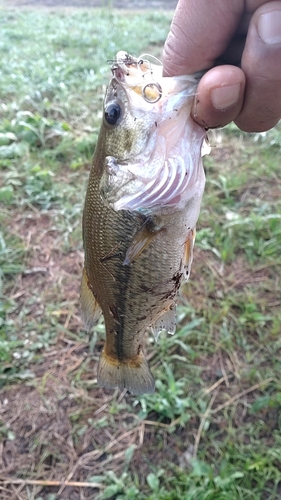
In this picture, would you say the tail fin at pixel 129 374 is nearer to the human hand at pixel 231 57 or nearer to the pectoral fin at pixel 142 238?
the pectoral fin at pixel 142 238

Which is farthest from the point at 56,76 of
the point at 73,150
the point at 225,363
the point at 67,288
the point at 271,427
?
the point at 271,427

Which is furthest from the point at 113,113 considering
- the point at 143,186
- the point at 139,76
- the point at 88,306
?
the point at 88,306

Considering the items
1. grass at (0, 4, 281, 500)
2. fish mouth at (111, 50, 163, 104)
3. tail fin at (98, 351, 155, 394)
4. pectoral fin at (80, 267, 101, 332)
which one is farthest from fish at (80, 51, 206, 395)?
grass at (0, 4, 281, 500)

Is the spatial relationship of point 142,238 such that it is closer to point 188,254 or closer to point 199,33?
point 188,254

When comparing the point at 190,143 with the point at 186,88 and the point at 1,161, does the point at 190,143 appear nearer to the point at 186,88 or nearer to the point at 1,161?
the point at 186,88

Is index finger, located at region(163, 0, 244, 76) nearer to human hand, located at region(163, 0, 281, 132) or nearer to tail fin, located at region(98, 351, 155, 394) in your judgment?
human hand, located at region(163, 0, 281, 132)

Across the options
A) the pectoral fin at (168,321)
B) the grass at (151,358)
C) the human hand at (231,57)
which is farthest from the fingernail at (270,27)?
the grass at (151,358)
